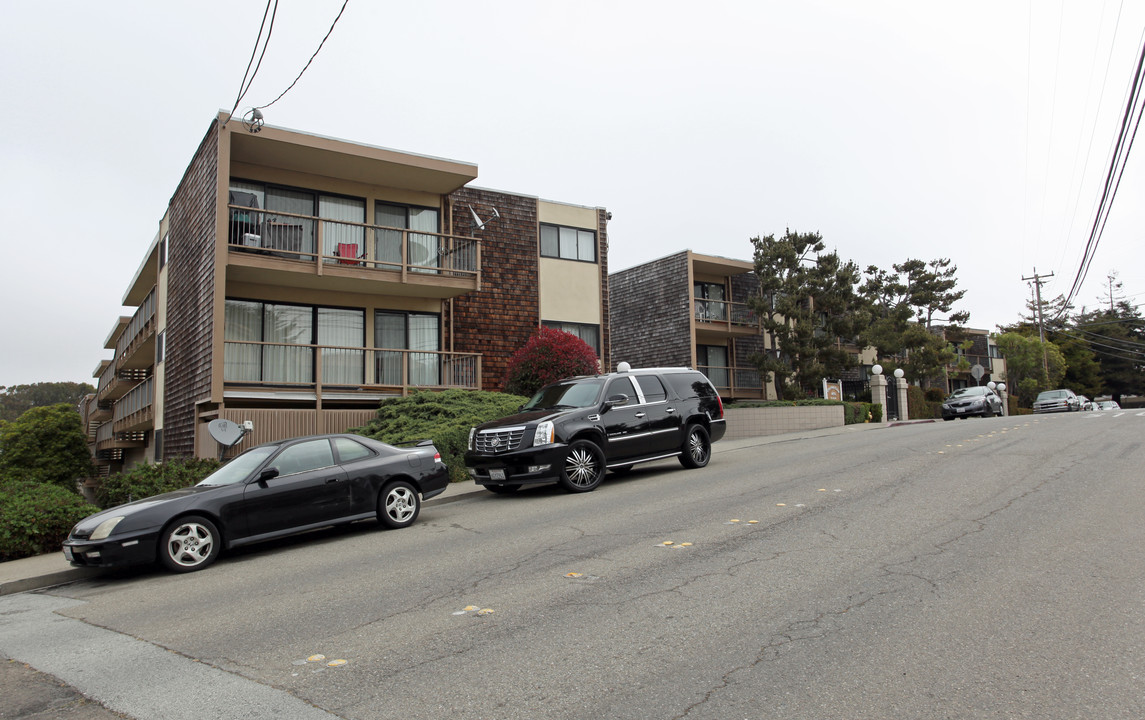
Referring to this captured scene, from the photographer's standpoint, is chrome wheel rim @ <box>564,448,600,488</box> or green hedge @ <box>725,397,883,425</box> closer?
chrome wheel rim @ <box>564,448,600,488</box>

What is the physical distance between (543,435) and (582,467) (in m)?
0.85

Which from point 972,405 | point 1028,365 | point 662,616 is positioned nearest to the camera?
point 662,616

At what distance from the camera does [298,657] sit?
193 inches

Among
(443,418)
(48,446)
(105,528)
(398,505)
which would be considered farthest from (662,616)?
(48,446)

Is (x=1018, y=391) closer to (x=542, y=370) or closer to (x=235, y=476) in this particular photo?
(x=542, y=370)

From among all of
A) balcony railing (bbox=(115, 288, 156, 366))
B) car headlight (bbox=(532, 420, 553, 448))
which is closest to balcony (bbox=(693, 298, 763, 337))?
car headlight (bbox=(532, 420, 553, 448))

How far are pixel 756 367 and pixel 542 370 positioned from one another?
45.3ft

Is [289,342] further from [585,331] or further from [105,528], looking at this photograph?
[105,528]

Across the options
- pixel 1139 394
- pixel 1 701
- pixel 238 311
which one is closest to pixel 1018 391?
pixel 1139 394

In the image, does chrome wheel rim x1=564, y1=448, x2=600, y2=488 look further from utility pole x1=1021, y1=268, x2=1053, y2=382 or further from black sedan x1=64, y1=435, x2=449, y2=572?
utility pole x1=1021, y1=268, x2=1053, y2=382

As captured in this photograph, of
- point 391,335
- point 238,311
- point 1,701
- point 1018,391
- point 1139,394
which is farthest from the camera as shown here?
point 1139,394

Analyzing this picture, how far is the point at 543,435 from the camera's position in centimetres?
1159

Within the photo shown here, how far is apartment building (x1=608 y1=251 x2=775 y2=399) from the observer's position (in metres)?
29.5

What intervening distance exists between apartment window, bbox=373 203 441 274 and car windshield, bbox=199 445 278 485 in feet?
29.1
